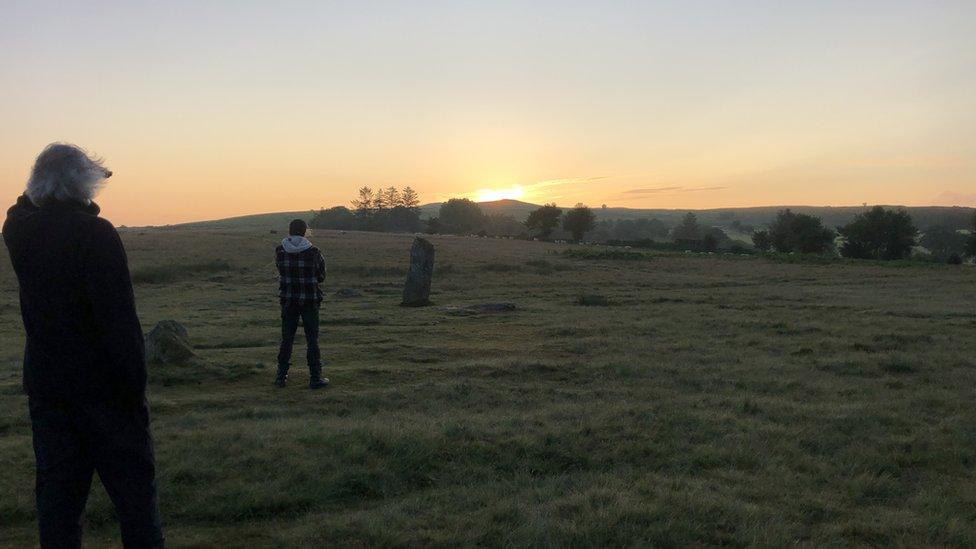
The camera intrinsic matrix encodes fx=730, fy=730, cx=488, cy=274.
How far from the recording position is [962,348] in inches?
554

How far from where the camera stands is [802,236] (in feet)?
228

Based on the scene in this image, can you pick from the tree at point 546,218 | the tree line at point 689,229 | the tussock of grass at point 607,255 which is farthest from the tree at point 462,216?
the tussock of grass at point 607,255

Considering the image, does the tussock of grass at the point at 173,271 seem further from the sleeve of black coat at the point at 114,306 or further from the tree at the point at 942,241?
the tree at the point at 942,241

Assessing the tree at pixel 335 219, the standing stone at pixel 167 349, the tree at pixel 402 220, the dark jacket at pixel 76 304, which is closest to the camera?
the dark jacket at pixel 76 304

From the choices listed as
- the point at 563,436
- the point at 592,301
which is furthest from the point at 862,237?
the point at 563,436

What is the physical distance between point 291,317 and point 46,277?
266 inches

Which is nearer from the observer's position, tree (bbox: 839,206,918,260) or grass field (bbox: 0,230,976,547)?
grass field (bbox: 0,230,976,547)

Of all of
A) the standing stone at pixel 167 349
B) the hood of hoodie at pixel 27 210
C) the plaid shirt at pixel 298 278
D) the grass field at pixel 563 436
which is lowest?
the grass field at pixel 563 436

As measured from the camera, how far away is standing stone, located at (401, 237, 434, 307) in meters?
23.7

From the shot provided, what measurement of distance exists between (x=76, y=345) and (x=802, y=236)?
2879 inches

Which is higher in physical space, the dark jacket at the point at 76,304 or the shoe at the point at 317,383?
the dark jacket at the point at 76,304

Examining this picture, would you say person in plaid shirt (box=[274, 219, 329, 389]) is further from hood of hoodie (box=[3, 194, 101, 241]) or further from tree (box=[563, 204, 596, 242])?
tree (box=[563, 204, 596, 242])

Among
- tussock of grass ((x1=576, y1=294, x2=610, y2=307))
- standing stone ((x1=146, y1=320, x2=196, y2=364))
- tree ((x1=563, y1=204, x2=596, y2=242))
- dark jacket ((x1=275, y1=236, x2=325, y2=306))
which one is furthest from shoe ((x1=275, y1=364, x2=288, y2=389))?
tree ((x1=563, y1=204, x2=596, y2=242))

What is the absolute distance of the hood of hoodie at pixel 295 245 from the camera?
10.8 m
